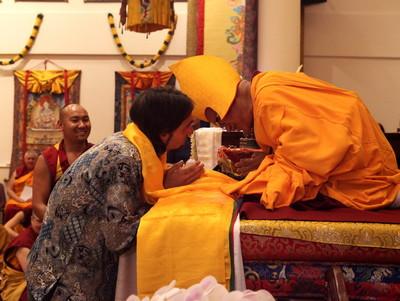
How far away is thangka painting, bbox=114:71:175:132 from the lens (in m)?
6.42

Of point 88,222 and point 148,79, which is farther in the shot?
point 148,79

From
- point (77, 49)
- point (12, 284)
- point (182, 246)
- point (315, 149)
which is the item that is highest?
point (77, 49)

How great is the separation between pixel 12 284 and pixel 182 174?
5.88 feet

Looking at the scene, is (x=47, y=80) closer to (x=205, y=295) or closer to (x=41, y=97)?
(x=41, y=97)

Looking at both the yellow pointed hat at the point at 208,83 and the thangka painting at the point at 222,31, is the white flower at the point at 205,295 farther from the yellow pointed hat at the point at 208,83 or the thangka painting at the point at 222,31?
the thangka painting at the point at 222,31

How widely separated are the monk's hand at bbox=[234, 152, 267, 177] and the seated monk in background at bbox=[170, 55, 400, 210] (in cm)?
17

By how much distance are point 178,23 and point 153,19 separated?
79.1 inches

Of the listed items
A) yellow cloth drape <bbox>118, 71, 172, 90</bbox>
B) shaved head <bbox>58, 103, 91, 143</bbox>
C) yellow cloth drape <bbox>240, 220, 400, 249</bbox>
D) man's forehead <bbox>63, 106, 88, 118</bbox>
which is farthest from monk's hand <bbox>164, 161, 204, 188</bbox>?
yellow cloth drape <bbox>118, 71, 172, 90</bbox>

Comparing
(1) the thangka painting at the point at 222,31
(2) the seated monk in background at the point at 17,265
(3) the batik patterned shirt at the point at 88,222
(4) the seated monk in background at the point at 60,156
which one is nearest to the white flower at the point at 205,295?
(3) the batik patterned shirt at the point at 88,222

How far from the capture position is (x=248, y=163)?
7.92 feet

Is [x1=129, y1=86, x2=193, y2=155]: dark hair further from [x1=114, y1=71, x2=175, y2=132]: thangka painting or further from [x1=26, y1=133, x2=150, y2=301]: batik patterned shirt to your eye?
[x1=114, y1=71, x2=175, y2=132]: thangka painting

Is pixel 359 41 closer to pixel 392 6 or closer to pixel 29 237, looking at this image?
pixel 392 6

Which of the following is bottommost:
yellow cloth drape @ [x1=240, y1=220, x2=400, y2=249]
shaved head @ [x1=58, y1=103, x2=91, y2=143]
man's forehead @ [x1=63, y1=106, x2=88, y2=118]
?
yellow cloth drape @ [x1=240, y1=220, x2=400, y2=249]

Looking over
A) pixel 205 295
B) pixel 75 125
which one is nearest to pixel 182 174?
pixel 205 295
